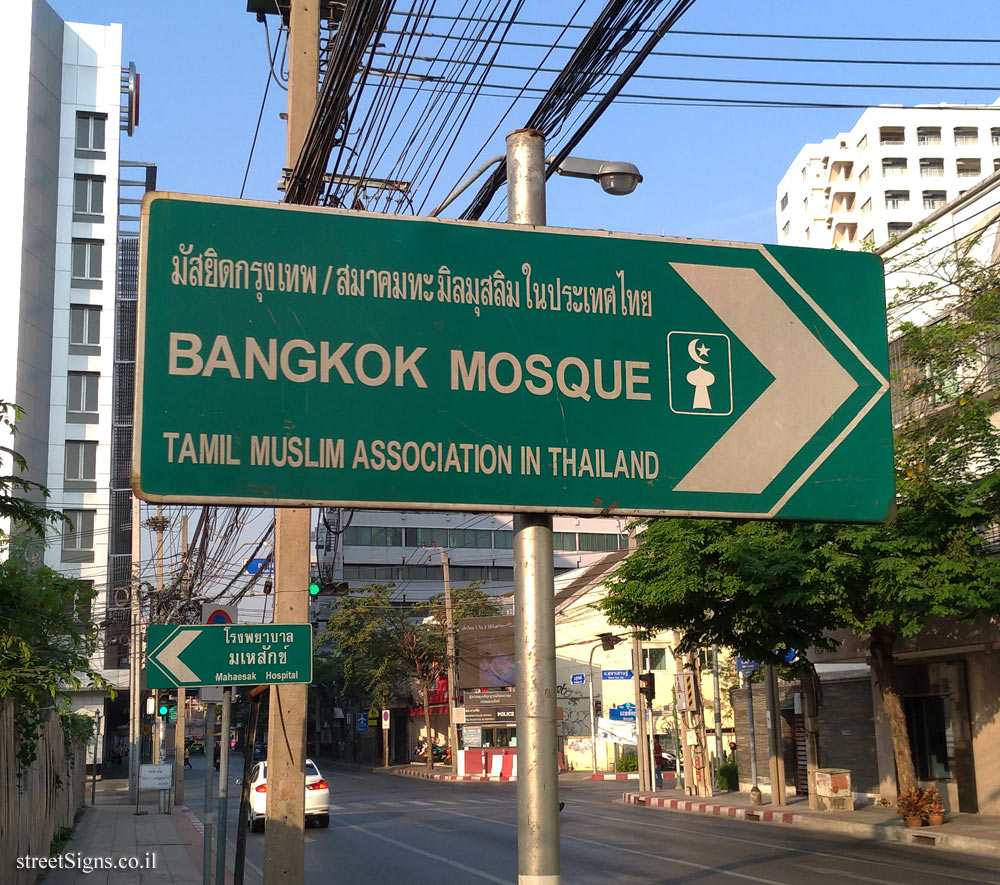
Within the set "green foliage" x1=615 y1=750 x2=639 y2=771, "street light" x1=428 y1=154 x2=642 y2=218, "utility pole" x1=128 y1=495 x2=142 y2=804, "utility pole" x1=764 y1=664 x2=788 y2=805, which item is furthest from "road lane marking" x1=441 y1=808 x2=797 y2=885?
"green foliage" x1=615 y1=750 x2=639 y2=771

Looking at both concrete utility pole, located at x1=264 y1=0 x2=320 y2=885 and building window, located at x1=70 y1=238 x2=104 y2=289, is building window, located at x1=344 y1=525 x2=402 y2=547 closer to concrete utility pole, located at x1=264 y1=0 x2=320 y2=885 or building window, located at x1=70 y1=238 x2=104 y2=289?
building window, located at x1=70 y1=238 x2=104 y2=289

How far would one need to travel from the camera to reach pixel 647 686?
35.4 metres

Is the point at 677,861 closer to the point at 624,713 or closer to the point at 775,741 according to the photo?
the point at 775,741

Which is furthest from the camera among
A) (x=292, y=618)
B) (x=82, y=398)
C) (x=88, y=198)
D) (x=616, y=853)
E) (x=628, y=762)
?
(x=88, y=198)

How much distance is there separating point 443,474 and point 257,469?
0.54 meters

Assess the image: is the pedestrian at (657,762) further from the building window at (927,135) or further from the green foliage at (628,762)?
the building window at (927,135)

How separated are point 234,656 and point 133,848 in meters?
15.1

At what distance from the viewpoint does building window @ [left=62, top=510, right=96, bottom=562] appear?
52.7 meters

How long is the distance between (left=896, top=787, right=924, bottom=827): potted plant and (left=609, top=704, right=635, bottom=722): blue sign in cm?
2642

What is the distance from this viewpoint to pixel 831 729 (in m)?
30.1

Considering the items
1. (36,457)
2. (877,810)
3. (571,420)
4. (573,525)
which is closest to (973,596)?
(877,810)

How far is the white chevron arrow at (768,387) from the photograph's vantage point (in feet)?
12.1

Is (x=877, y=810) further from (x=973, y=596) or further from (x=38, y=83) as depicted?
(x=38, y=83)

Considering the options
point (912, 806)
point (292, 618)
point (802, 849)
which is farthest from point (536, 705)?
point (912, 806)
